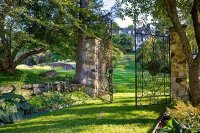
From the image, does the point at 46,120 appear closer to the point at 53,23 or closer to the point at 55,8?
the point at 53,23

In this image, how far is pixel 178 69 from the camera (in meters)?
10.2

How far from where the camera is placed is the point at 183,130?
482cm

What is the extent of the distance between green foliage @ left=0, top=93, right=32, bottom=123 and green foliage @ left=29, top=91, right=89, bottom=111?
0.70 metres

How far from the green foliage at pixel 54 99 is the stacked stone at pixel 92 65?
55 cm

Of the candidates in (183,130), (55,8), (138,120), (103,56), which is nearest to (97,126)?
(138,120)

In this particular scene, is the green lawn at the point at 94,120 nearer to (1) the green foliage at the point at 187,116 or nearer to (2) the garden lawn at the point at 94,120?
(2) the garden lawn at the point at 94,120

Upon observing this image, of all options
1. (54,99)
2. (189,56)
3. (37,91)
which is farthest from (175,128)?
(37,91)

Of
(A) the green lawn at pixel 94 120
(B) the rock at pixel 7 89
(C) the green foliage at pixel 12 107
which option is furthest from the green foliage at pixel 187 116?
(B) the rock at pixel 7 89

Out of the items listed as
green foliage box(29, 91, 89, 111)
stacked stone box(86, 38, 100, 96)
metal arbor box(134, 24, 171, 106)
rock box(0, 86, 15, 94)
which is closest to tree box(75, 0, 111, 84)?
stacked stone box(86, 38, 100, 96)

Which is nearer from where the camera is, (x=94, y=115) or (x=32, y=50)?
(x=94, y=115)

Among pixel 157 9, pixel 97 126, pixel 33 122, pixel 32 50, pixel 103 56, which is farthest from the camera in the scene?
pixel 32 50

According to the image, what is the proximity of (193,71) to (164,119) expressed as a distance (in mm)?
1557

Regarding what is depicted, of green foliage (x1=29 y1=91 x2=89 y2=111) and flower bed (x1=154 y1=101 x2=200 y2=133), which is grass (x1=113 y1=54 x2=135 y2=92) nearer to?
green foliage (x1=29 y1=91 x2=89 y2=111)

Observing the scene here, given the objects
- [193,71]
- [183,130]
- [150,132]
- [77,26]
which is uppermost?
[77,26]
